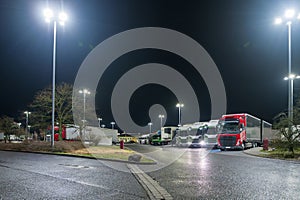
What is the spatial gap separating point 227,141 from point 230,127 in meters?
1.53

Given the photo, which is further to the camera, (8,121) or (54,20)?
(8,121)

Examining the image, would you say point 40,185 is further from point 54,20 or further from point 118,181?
point 54,20

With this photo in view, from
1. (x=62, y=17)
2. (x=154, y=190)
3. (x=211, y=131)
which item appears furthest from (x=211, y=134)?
(x=154, y=190)

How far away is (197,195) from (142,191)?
1.57 m

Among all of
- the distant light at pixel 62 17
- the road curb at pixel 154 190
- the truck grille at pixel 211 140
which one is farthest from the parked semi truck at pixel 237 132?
the road curb at pixel 154 190

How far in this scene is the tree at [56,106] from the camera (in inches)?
1123

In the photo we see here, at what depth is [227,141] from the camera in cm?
2794

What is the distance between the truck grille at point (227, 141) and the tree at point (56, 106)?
56.1 feet

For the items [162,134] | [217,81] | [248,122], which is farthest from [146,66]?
[162,134]

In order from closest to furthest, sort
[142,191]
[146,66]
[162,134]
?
1. [142,191]
2. [146,66]
3. [162,134]

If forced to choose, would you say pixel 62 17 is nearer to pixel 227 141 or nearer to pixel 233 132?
pixel 233 132

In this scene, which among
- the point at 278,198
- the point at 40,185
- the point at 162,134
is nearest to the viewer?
the point at 278,198

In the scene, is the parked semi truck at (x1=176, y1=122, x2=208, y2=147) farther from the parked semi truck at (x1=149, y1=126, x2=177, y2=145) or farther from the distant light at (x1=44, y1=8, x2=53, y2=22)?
the distant light at (x1=44, y1=8, x2=53, y2=22)

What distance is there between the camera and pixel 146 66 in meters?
35.9
